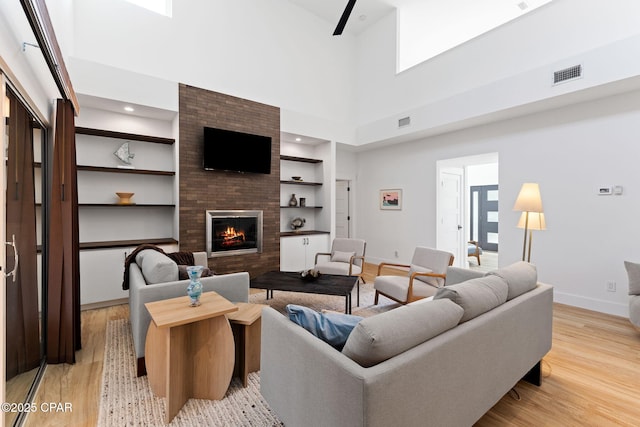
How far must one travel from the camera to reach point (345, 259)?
4.92 metres

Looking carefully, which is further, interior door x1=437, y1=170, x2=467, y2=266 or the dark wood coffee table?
interior door x1=437, y1=170, x2=467, y2=266

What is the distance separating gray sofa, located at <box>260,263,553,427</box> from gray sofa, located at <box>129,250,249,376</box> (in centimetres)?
108

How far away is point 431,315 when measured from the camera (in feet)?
4.66

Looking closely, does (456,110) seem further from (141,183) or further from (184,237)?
(141,183)

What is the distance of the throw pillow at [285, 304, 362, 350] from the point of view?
145 cm

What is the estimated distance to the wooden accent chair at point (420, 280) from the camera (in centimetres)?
346

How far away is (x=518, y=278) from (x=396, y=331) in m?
1.40

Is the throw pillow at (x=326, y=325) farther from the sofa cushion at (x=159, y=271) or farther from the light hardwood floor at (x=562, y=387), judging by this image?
the sofa cushion at (x=159, y=271)

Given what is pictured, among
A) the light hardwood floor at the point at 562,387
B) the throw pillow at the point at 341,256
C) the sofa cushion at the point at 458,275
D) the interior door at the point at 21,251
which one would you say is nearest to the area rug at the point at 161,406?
the light hardwood floor at the point at 562,387

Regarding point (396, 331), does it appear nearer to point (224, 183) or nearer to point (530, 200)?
point (530, 200)

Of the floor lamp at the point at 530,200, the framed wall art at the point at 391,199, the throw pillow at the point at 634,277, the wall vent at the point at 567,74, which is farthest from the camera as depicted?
the framed wall art at the point at 391,199

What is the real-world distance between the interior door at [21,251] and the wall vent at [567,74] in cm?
538

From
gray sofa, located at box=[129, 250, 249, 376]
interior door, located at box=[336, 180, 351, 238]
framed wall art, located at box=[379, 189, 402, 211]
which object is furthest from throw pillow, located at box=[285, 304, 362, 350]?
interior door, located at box=[336, 180, 351, 238]

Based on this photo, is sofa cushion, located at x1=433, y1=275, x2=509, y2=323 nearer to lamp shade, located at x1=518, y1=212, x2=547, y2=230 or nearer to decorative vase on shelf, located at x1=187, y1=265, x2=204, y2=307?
decorative vase on shelf, located at x1=187, y1=265, x2=204, y2=307
